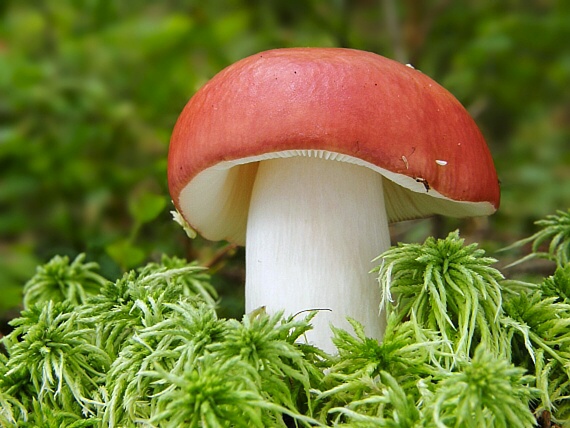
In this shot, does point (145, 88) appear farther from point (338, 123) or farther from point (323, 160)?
point (338, 123)

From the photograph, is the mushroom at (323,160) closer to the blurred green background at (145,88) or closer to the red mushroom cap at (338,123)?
the red mushroom cap at (338,123)

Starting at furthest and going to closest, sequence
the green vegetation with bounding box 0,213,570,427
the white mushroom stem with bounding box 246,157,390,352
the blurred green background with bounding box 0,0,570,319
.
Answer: the blurred green background with bounding box 0,0,570,319, the white mushroom stem with bounding box 246,157,390,352, the green vegetation with bounding box 0,213,570,427

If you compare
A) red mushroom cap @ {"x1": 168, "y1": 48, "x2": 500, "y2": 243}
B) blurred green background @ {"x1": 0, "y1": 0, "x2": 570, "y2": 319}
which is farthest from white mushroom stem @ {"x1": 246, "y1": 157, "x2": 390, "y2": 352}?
blurred green background @ {"x1": 0, "y1": 0, "x2": 570, "y2": 319}

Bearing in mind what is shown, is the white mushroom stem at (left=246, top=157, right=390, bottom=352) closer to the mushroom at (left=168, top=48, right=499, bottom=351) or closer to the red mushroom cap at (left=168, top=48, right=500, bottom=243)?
the mushroom at (left=168, top=48, right=499, bottom=351)

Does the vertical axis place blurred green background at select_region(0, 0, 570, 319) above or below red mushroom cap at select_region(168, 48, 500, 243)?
above

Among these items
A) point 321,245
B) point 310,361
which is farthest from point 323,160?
point 310,361

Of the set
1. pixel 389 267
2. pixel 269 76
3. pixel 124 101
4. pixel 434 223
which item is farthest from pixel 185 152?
pixel 124 101

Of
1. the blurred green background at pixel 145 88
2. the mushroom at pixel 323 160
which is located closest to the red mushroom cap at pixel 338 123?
the mushroom at pixel 323 160
